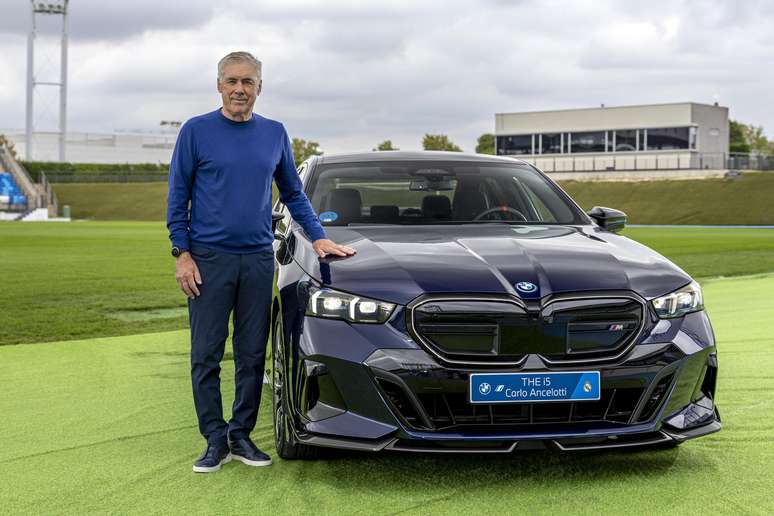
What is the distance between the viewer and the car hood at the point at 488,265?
15.1ft

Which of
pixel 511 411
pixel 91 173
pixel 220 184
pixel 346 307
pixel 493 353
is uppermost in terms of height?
pixel 91 173

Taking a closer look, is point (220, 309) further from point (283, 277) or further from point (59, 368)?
point (59, 368)

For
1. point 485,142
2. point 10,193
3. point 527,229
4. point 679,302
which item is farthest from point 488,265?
point 485,142

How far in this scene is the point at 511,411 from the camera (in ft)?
14.7

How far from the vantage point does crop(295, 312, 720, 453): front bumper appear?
14.6ft

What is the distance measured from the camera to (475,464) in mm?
5102

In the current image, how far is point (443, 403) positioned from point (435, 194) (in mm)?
2233

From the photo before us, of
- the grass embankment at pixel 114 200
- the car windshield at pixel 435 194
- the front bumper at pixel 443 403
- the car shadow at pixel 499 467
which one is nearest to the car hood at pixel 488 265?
the front bumper at pixel 443 403

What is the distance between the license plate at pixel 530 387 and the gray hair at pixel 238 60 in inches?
73.7

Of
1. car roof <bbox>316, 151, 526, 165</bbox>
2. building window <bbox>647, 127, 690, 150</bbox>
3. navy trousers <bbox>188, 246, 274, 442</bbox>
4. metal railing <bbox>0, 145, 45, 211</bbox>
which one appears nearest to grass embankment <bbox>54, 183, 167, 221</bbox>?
metal railing <bbox>0, 145, 45, 211</bbox>

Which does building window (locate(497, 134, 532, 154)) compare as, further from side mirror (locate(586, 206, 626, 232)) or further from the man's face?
the man's face

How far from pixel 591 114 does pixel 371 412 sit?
285 ft

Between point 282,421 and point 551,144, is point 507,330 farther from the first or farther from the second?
point 551,144

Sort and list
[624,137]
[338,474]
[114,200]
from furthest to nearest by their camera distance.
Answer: [624,137], [114,200], [338,474]
